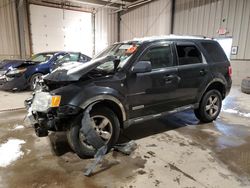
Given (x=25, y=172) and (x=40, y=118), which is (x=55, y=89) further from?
(x=25, y=172)

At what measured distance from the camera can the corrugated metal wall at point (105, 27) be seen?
13828mm

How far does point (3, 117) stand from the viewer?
4590 mm

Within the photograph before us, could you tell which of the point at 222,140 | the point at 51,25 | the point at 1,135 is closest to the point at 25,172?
the point at 1,135

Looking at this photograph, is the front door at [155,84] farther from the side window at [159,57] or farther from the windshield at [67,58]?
the windshield at [67,58]

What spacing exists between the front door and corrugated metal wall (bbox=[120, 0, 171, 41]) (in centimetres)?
874

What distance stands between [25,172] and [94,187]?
3.04ft

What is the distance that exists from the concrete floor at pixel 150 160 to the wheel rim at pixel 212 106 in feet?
0.82

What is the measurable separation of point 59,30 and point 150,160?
Result: 37.8 ft

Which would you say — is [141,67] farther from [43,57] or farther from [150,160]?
[43,57]

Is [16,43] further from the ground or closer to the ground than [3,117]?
further from the ground

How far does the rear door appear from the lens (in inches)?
140

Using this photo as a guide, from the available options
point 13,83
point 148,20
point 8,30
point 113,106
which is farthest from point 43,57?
point 148,20

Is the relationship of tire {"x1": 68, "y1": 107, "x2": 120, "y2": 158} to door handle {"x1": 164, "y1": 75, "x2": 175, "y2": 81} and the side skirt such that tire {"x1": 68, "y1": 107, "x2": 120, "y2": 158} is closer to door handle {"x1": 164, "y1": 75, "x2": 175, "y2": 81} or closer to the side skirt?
the side skirt

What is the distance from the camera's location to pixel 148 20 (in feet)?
41.9
